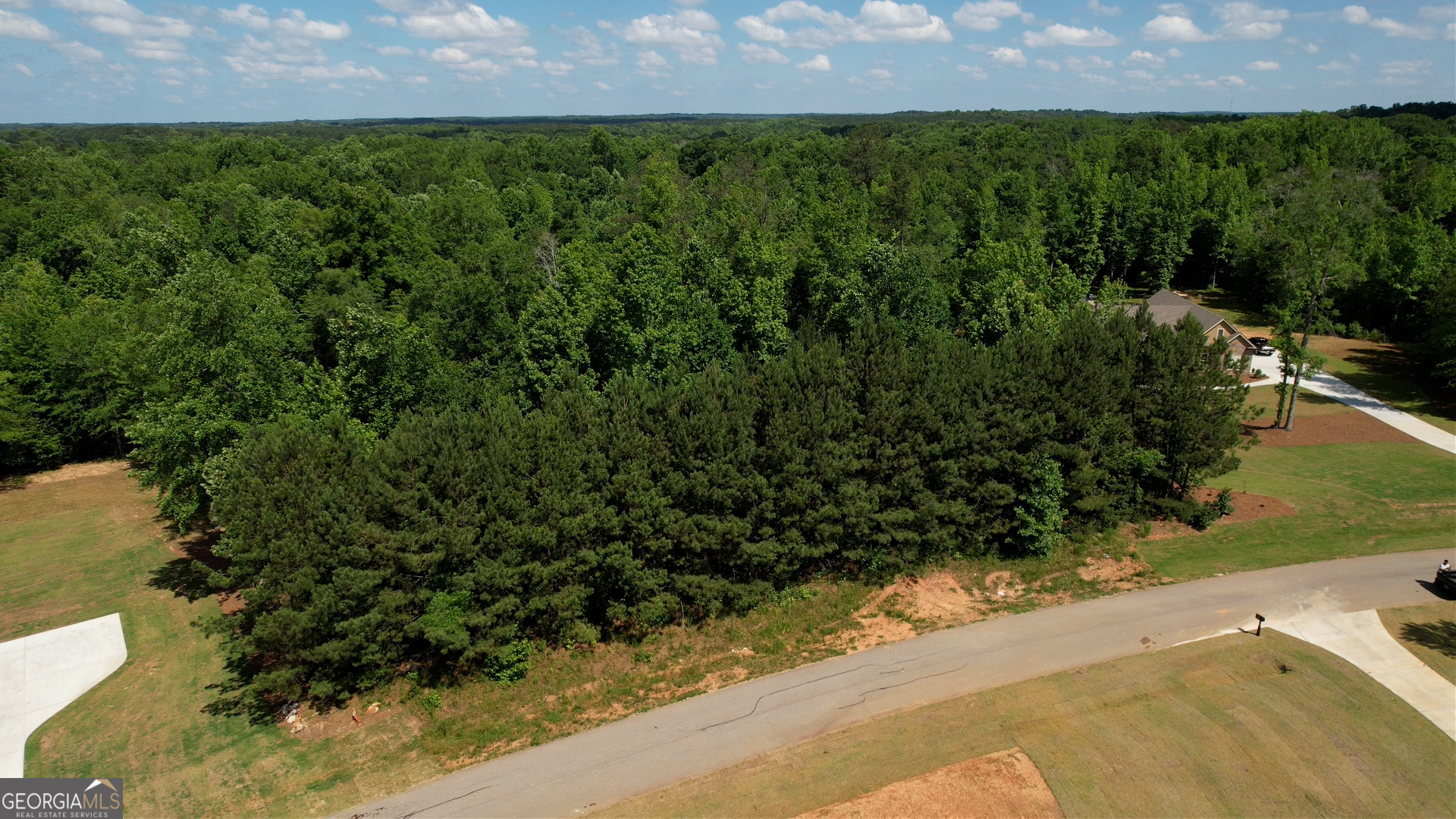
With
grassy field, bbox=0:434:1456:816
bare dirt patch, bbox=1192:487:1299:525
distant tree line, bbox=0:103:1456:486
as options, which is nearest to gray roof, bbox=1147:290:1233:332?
distant tree line, bbox=0:103:1456:486

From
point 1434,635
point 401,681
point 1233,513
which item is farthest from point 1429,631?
point 401,681

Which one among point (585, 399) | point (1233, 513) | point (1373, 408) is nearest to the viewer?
point (585, 399)

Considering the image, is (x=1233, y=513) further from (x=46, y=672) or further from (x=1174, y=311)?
(x=46, y=672)

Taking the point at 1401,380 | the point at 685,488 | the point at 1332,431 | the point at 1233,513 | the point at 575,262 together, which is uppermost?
the point at 575,262

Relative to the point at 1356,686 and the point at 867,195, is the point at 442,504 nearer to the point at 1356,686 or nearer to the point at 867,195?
the point at 1356,686

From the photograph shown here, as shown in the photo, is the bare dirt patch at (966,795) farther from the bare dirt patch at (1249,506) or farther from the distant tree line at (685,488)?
the bare dirt patch at (1249,506)

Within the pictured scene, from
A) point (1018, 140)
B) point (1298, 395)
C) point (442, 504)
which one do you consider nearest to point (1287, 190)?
point (1298, 395)

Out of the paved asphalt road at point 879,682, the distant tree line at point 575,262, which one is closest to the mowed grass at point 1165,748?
the paved asphalt road at point 879,682
